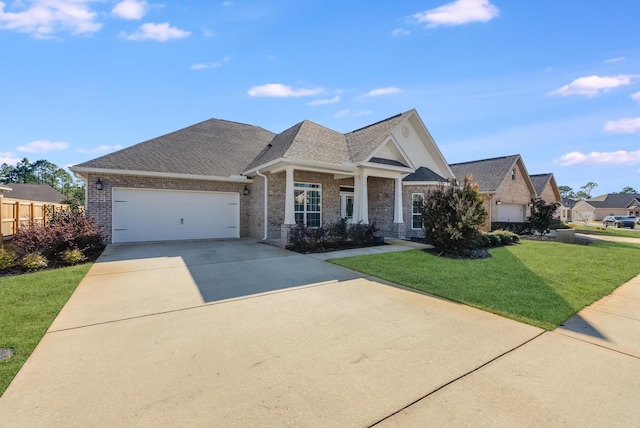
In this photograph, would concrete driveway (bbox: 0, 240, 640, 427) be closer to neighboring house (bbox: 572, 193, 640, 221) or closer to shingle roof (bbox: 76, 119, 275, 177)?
shingle roof (bbox: 76, 119, 275, 177)

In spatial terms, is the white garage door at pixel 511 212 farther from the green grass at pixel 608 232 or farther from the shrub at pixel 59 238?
the shrub at pixel 59 238

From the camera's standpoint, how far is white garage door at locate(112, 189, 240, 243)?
12312mm

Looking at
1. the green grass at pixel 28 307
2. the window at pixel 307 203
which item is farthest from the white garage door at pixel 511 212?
the green grass at pixel 28 307

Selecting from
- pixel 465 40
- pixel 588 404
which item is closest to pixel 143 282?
pixel 588 404

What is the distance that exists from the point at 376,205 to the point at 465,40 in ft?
26.1

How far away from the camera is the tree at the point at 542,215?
17.0 metres

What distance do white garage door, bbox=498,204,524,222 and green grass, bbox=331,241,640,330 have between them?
1261 centimetres

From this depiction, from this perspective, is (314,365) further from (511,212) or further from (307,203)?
(511,212)

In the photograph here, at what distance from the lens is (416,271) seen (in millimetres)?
7699

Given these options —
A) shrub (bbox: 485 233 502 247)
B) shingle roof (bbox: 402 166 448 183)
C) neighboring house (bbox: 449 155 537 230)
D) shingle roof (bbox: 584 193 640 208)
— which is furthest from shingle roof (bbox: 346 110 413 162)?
shingle roof (bbox: 584 193 640 208)

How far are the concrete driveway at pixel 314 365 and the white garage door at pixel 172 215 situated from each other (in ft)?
24.6

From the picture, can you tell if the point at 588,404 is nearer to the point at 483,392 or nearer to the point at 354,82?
the point at 483,392

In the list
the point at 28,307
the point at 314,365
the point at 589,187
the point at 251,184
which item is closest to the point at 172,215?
the point at 251,184

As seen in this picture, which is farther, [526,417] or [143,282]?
[143,282]
